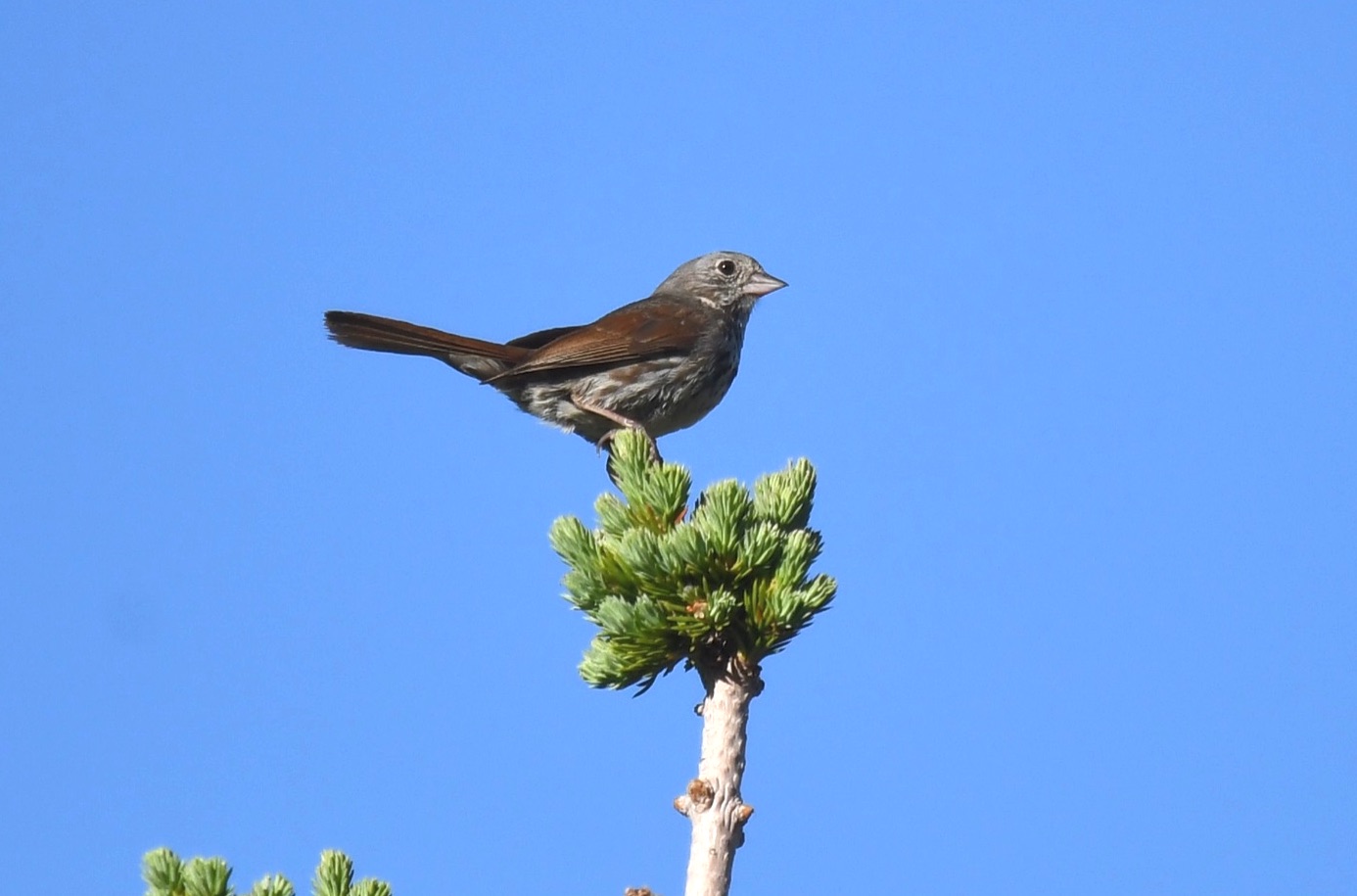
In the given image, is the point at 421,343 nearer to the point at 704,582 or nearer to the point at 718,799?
the point at 704,582

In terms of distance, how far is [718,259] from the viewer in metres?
8.25

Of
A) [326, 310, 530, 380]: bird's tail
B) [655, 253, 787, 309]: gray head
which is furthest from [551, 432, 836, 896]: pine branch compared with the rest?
[655, 253, 787, 309]: gray head

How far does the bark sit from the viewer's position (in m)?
2.22

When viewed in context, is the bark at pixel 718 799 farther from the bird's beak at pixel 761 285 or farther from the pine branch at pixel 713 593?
the bird's beak at pixel 761 285

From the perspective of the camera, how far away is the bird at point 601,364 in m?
6.66

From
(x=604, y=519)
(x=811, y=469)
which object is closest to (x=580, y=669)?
(x=604, y=519)

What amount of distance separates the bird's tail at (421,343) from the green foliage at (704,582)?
379 centimetres

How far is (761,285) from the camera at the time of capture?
26.7 ft

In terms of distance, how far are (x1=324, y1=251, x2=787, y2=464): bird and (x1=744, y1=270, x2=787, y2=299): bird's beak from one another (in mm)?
726

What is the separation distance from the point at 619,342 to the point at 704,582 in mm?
4296

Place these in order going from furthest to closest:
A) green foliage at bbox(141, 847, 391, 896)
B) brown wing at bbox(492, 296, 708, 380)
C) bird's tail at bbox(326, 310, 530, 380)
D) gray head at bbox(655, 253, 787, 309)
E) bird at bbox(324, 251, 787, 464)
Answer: gray head at bbox(655, 253, 787, 309) → brown wing at bbox(492, 296, 708, 380) → bird at bbox(324, 251, 787, 464) → bird's tail at bbox(326, 310, 530, 380) → green foliage at bbox(141, 847, 391, 896)

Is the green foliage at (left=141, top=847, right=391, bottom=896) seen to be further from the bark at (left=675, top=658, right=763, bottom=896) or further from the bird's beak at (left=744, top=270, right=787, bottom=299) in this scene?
the bird's beak at (left=744, top=270, right=787, bottom=299)

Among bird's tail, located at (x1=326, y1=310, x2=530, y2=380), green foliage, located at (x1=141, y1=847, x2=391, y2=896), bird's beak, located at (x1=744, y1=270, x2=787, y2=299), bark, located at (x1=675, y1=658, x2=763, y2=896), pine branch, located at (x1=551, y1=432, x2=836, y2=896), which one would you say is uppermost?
bird's beak, located at (x1=744, y1=270, x2=787, y2=299)

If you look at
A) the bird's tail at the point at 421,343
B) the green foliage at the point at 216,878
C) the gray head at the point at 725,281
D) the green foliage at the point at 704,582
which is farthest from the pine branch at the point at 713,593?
the gray head at the point at 725,281
